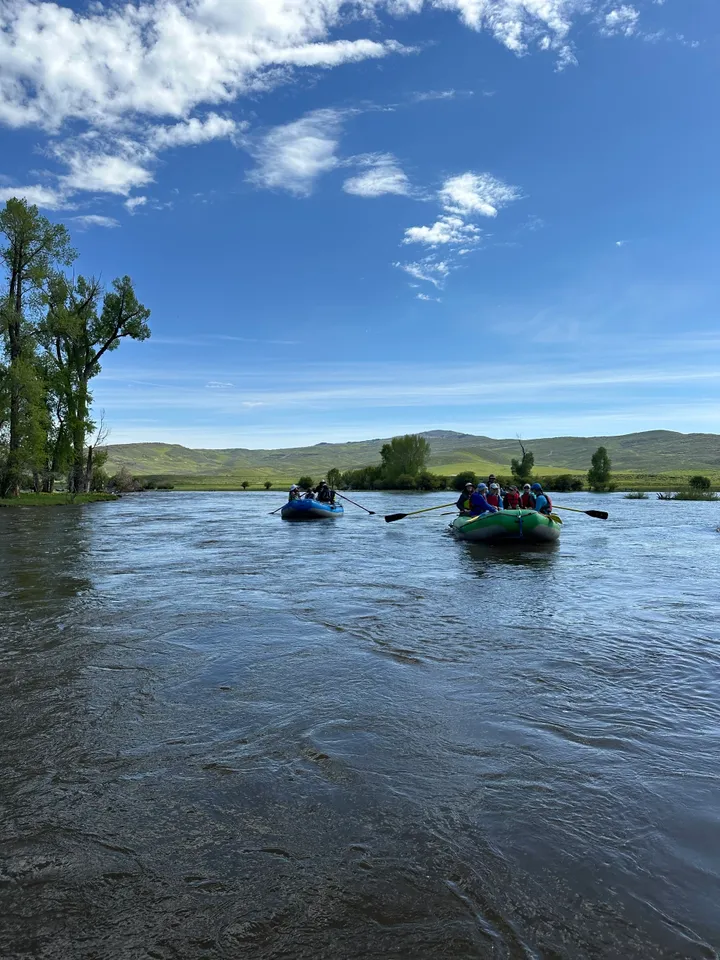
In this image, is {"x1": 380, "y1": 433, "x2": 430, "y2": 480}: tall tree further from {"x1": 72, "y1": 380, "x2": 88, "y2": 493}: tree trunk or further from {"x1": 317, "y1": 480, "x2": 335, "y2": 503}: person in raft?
{"x1": 317, "y1": 480, "x2": 335, "y2": 503}: person in raft

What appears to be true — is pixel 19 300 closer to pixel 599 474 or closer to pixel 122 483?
pixel 122 483


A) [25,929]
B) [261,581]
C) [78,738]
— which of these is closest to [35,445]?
[261,581]

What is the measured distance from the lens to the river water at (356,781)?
3174 mm

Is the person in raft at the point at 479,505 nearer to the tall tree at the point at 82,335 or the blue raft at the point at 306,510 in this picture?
Answer: the blue raft at the point at 306,510

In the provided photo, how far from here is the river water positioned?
3.17 m

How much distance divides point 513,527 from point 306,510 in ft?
42.8

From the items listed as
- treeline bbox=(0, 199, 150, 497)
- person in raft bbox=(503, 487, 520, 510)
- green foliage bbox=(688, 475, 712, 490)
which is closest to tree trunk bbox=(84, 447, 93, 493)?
treeline bbox=(0, 199, 150, 497)

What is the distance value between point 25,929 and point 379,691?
409 cm

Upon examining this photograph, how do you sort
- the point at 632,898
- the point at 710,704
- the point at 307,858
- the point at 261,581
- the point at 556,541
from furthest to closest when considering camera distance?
the point at 556,541 → the point at 261,581 → the point at 710,704 → the point at 307,858 → the point at 632,898

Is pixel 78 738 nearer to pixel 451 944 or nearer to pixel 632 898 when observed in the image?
pixel 451 944

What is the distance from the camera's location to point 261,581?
13945 mm

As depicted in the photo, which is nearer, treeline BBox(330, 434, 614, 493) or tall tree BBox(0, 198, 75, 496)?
tall tree BBox(0, 198, 75, 496)

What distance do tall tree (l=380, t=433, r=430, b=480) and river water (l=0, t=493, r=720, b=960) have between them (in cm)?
7032

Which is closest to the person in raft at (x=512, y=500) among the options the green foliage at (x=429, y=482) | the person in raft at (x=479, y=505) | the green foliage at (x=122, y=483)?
the person in raft at (x=479, y=505)
